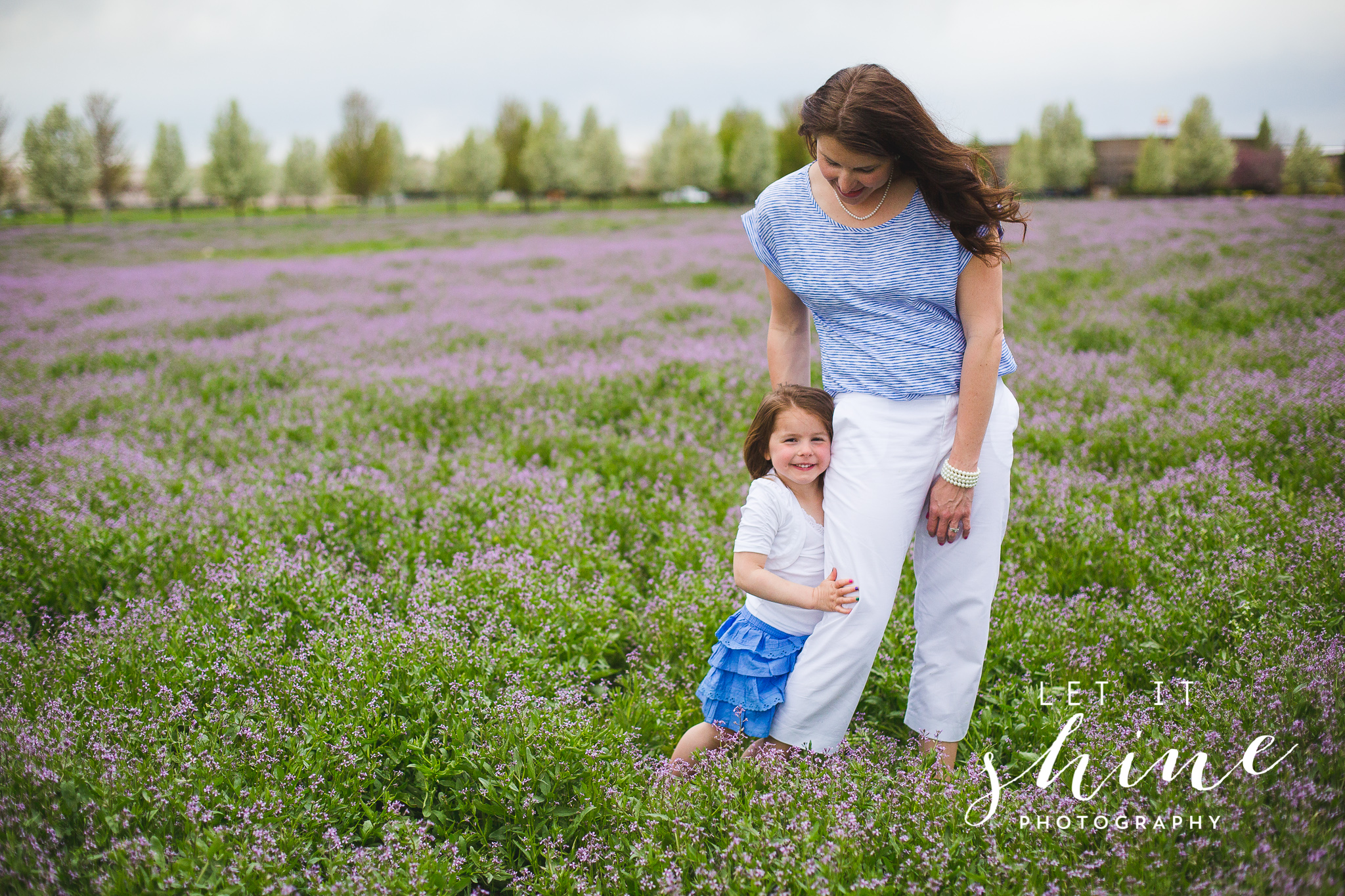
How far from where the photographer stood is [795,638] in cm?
294

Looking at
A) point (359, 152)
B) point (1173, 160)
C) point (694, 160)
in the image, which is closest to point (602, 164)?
point (694, 160)

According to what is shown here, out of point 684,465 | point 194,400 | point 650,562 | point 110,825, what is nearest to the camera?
point 110,825

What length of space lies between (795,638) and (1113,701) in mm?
1410

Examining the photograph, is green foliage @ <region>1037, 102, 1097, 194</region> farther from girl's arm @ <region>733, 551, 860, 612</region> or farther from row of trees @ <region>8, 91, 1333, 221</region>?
girl's arm @ <region>733, 551, 860, 612</region>

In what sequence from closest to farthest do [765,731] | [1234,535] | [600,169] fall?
[765,731] < [1234,535] < [600,169]

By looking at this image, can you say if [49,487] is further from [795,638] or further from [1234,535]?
[1234,535]

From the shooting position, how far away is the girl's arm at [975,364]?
2621 millimetres

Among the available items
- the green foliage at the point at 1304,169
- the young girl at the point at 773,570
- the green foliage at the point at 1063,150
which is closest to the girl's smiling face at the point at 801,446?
the young girl at the point at 773,570

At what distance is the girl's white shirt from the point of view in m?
2.89

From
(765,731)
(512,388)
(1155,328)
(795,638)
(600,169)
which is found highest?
(600,169)

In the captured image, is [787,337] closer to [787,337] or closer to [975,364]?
[787,337]

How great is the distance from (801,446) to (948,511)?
602mm

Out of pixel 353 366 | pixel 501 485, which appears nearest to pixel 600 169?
pixel 353 366

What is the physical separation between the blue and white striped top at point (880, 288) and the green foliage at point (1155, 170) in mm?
79356
